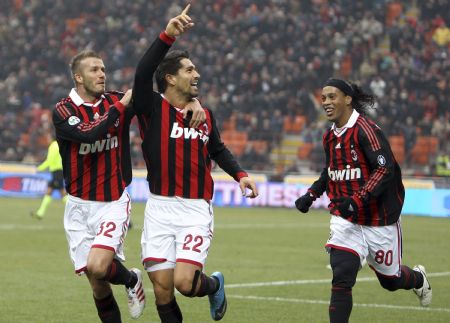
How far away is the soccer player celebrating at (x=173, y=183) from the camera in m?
8.00

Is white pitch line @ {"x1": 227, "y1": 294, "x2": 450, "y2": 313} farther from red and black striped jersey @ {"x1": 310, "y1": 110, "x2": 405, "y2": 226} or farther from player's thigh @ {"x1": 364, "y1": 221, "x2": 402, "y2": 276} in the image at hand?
red and black striped jersey @ {"x1": 310, "y1": 110, "x2": 405, "y2": 226}

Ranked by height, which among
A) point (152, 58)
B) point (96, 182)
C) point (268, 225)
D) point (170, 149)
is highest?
point (152, 58)

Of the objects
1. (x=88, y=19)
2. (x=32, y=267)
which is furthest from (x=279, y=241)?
(x=88, y=19)

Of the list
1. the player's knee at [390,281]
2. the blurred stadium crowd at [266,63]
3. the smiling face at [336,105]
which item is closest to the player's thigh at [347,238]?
the player's knee at [390,281]

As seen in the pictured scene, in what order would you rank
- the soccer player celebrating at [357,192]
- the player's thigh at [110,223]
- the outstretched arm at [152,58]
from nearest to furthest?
the outstretched arm at [152,58], the player's thigh at [110,223], the soccer player celebrating at [357,192]

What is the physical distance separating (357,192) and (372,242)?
58cm

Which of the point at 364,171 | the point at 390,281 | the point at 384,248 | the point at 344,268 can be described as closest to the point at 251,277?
the point at 390,281

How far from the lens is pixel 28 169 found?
105 ft

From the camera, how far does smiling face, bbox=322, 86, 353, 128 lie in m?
8.89

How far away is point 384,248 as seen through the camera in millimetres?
8930

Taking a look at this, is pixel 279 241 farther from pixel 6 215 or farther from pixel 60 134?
pixel 60 134

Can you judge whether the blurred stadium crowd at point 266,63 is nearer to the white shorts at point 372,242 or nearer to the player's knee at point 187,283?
the white shorts at point 372,242

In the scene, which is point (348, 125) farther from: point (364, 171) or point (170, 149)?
point (170, 149)

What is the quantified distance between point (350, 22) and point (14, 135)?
40.1 ft
